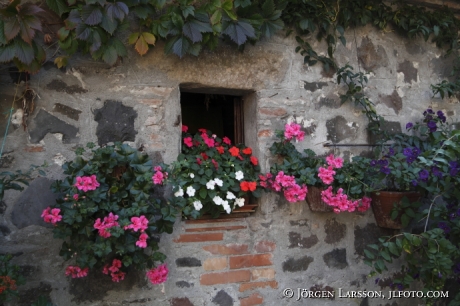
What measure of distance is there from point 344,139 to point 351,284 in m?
0.89

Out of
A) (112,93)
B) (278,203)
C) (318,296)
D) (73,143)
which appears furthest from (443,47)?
(73,143)

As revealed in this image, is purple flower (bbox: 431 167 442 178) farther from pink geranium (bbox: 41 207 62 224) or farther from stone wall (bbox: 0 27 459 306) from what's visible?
pink geranium (bbox: 41 207 62 224)

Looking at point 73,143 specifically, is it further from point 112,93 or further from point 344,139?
point 344,139

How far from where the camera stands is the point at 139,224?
6.77ft

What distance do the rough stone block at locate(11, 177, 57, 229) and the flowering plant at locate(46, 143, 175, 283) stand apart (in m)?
0.07

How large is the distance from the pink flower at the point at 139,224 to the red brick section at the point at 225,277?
59 cm

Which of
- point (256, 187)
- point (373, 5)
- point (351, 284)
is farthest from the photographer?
point (373, 5)

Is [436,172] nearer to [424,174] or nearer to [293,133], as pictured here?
[424,174]

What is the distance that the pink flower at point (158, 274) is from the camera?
2238mm

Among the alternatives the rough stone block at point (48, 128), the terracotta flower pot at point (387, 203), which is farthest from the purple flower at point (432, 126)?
the rough stone block at point (48, 128)

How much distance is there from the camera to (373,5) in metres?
3.03

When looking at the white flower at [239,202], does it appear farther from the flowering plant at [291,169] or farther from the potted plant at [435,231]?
the potted plant at [435,231]

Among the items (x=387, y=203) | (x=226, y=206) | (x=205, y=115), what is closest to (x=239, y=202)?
(x=226, y=206)

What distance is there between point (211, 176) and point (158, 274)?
56 cm
